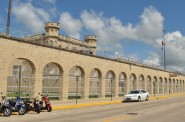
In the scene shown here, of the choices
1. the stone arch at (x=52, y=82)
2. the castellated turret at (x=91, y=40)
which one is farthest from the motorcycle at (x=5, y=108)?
the castellated turret at (x=91, y=40)

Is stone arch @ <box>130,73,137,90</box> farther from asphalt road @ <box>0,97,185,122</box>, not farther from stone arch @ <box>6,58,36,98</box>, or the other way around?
asphalt road @ <box>0,97,185,122</box>

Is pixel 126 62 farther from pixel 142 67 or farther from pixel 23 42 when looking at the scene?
pixel 23 42

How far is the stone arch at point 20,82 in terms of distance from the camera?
85.2 feet

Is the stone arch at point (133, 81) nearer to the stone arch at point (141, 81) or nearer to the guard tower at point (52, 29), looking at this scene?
the stone arch at point (141, 81)

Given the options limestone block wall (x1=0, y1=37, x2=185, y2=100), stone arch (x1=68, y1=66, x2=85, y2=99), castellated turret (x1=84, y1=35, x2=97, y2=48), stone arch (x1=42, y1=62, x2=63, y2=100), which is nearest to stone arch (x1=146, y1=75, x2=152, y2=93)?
limestone block wall (x1=0, y1=37, x2=185, y2=100)

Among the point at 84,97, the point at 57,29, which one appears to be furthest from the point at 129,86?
the point at 57,29

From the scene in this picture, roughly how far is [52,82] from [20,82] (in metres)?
12.6

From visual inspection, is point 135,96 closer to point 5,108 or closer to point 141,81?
point 141,81

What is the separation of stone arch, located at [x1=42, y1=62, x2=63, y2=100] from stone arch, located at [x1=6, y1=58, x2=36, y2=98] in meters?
1.90

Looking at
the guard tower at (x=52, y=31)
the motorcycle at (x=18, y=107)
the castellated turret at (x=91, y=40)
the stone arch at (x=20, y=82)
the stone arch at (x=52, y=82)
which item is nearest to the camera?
the motorcycle at (x=18, y=107)

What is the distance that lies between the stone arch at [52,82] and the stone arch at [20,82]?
6.23 ft

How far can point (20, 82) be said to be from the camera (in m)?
27.5

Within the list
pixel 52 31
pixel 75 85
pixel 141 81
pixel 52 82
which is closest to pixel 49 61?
pixel 52 82

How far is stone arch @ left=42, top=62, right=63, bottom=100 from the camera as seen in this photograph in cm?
2973
